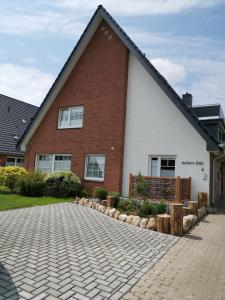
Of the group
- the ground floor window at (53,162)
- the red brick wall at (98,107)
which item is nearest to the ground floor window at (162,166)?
the red brick wall at (98,107)

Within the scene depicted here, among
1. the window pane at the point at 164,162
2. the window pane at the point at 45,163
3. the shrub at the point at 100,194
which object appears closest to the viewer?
the shrub at the point at 100,194

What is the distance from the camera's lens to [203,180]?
45.1 ft

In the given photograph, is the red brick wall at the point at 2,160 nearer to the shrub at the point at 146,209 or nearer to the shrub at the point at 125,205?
the shrub at the point at 125,205

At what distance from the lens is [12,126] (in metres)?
27.3

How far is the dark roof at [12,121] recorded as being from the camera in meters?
25.2

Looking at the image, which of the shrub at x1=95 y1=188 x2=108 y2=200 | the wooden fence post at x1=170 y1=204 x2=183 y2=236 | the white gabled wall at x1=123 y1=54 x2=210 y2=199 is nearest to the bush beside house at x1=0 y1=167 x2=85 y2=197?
the shrub at x1=95 y1=188 x2=108 y2=200

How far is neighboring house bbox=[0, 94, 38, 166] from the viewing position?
976 inches

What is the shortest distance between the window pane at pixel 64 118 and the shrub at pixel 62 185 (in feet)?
13.2

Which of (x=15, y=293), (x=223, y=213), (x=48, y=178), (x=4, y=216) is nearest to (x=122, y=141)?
(x=48, y=178)

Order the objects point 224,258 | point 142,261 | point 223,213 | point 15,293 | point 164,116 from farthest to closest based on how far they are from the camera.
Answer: point 164,116
point 223,213
point 224,258
point 142,261
point 15,293

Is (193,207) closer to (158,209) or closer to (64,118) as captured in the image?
(158,209)

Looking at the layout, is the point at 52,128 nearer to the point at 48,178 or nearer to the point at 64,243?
the point at 48,178

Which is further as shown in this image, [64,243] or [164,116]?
[164,116]

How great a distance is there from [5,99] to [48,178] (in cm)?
1595
